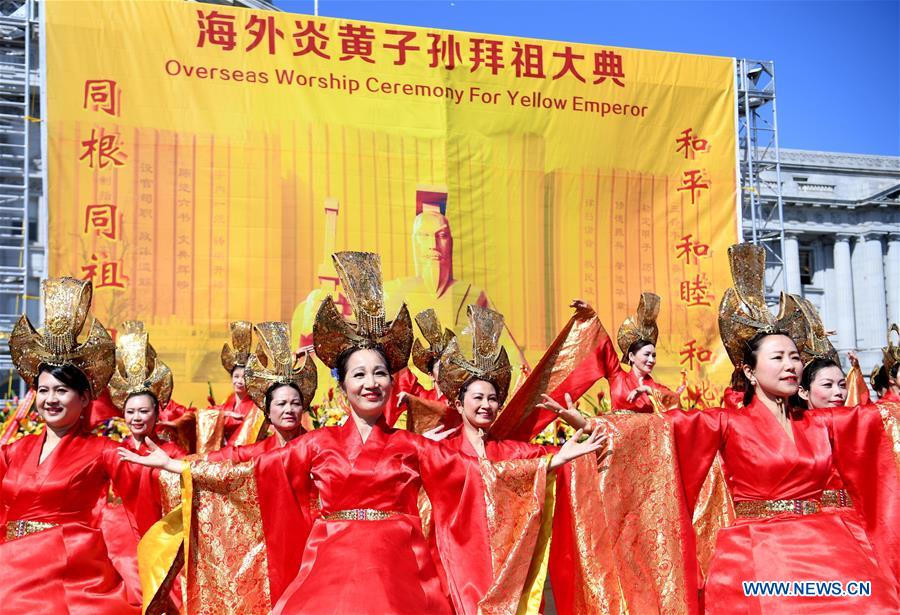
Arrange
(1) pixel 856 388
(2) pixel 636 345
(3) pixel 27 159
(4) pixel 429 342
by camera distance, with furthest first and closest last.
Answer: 1. (3) pixel 27 159
2. (4) pixel 429 342
3. (2) pixel 636 345
4. (1) pixel 856 388

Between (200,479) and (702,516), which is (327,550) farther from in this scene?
(702,516)

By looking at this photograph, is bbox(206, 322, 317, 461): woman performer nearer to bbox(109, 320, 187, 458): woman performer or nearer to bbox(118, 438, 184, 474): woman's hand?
bbox(109, 320, 187, 458): woman performer

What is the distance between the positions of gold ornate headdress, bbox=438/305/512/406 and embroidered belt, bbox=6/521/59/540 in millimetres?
1638

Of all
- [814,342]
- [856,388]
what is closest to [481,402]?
[814,342]

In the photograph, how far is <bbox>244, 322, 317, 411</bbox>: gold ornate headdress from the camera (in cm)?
472

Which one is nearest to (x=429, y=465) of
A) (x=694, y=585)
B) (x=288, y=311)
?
(x=694, y=585)

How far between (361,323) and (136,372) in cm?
211

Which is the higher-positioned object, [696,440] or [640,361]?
[640,361]

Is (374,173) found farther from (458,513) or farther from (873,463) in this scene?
(873,463)

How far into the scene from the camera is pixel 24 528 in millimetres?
3727

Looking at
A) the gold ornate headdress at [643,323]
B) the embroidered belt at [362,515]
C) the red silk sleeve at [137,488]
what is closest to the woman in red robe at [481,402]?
the embroidered belt at [362,515]

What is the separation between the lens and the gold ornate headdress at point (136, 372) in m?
5.28

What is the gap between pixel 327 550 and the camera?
3.37 m

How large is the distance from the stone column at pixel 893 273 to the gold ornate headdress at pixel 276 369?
87.7 feet
